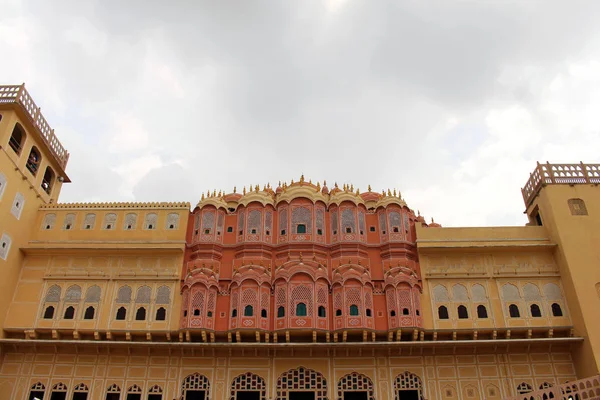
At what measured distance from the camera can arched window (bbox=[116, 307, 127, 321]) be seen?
A: 23.7 m

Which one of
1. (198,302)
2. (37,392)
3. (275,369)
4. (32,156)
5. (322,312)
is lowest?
(37,392)

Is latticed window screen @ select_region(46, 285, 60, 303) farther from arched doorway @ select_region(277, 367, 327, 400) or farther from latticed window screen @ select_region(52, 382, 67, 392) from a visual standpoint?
arched doorway @ select_region(277, 367, 327, 400)

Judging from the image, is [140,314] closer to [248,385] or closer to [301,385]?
[248,385]

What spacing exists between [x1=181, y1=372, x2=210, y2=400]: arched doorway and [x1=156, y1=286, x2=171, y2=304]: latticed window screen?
12.2ft

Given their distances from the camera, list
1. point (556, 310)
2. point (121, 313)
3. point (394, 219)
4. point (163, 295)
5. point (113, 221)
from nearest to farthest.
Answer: point (556, 310) → point (121, 313) → point (163, 295) → point (394, 219) → point (113, 221)

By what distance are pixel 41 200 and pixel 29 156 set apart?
2453mm

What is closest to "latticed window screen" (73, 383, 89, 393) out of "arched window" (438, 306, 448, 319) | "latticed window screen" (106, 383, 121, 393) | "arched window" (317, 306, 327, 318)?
"latticed window screen" (106, 383, 121, 393)

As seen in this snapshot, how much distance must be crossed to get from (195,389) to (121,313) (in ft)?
16.4

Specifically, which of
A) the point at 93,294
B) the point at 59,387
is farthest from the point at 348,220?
the point at 59,387

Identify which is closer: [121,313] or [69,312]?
[121,313]

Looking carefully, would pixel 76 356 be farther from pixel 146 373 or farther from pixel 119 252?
pixel 119 252

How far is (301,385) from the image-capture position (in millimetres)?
22219

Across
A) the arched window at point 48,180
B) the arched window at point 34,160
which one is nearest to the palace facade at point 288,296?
the arched window at point 34,160

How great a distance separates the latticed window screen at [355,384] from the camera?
22.1 m
